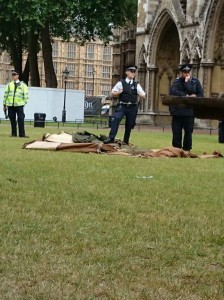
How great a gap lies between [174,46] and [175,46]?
8cm

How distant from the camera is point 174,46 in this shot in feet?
132

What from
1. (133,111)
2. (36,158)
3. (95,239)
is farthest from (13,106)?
(95,239)

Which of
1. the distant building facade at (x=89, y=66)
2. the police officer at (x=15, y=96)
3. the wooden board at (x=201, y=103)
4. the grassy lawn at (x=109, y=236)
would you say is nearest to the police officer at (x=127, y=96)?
the police officer at (x=15, y=96)

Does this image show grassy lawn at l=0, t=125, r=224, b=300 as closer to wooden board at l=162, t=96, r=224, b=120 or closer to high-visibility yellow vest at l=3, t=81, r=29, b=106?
wooden board at l=162, t=96, r=224, b=120

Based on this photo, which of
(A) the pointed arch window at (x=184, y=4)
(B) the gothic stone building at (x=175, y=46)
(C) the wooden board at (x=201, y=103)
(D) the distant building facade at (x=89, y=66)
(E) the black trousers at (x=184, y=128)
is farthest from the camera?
(D) the distant building facade at (x=89, y=66)

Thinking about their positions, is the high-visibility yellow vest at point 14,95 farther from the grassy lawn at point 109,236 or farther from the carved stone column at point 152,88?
the carved stone column at point 152,88

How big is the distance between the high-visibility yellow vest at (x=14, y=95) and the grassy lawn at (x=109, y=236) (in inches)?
380

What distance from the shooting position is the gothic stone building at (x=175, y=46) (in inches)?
1347

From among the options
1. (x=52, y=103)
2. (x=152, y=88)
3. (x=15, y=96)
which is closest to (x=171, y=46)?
(x=152, y=88)

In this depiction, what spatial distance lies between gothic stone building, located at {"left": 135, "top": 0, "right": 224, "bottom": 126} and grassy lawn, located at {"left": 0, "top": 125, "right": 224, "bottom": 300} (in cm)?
2534

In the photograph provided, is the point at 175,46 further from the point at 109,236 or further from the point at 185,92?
the point at 109,236

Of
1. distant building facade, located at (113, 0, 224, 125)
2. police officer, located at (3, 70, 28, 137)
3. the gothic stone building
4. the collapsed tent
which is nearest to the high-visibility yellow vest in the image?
police officer, located at (3, 70, 28, 137)

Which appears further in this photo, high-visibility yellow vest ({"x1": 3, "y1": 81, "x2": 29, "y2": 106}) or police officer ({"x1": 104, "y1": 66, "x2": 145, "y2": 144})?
high-visibility yellow vest ({"x1": 3, "y1": 81, "x2": 29, "y2": 106})

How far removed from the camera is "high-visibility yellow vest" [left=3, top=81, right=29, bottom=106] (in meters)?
19.2
